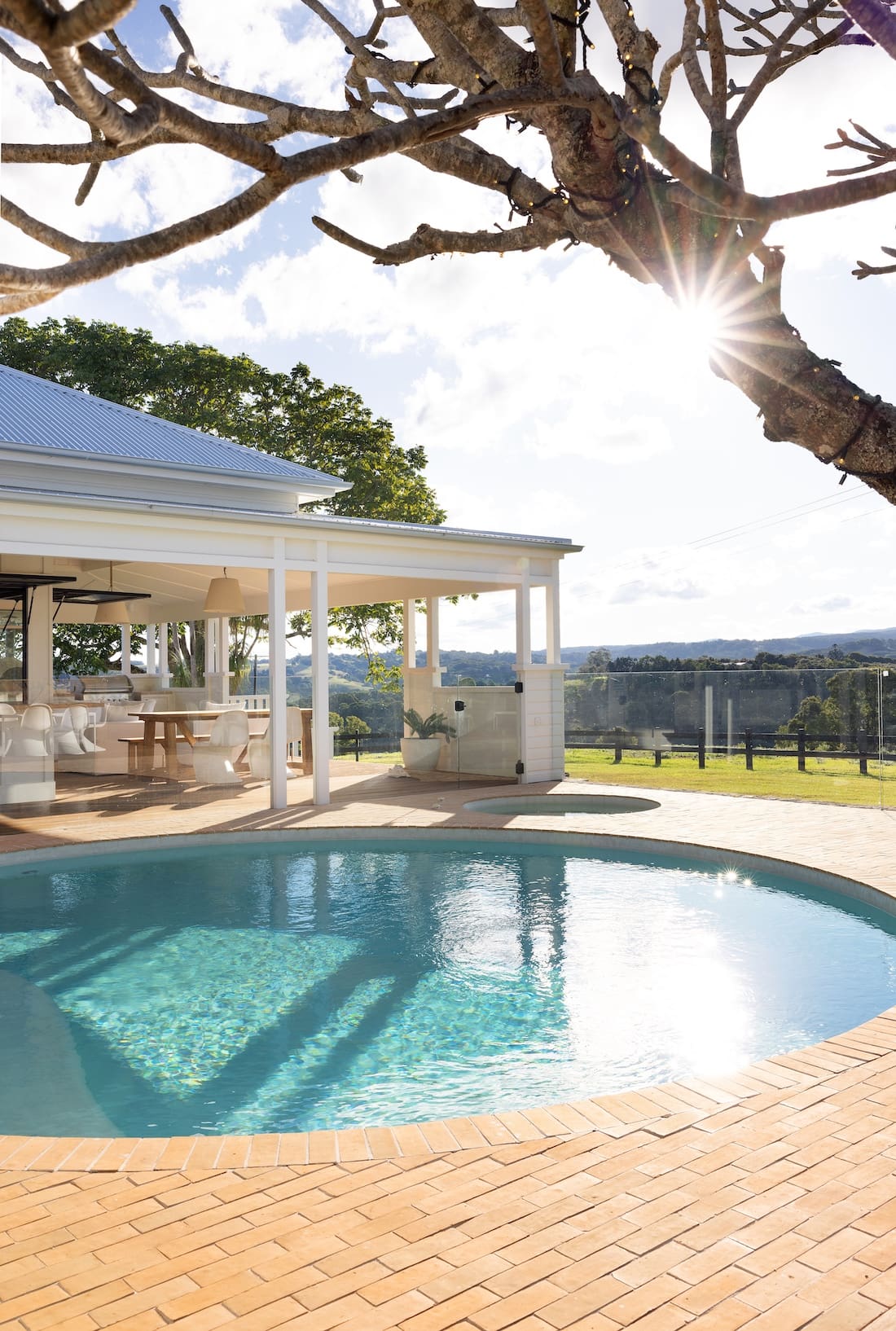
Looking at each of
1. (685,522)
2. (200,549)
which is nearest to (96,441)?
(200,549)

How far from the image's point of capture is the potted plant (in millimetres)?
16328

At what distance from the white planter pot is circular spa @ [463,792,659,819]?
9.91 feet

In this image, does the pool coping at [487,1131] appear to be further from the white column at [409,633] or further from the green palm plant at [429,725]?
the white column at [409,633]

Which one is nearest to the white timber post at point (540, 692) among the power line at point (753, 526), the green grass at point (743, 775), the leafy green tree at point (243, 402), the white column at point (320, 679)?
the green grass at point (743, 775)

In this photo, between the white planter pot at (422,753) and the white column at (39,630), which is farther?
the white column at (39,630)

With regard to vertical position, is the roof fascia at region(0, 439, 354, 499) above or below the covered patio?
above

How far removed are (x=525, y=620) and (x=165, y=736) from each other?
539cm

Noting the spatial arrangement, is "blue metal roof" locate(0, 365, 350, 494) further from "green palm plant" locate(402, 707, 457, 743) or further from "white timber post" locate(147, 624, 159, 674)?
"white timber post" locate(147, 624, 159, 674)

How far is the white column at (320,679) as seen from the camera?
41.8 feet

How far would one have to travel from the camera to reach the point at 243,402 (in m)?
27.9

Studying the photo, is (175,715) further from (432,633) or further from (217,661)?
(217,661)

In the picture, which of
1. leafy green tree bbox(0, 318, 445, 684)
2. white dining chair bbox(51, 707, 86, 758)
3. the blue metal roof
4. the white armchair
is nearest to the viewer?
the white armchair

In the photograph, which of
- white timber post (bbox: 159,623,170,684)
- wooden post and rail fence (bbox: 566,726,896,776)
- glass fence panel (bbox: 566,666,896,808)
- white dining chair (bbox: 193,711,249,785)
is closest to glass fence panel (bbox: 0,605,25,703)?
white dining chair (bbox: 193,711,249,785)

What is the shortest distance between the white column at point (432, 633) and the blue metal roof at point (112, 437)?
2.71 meters
